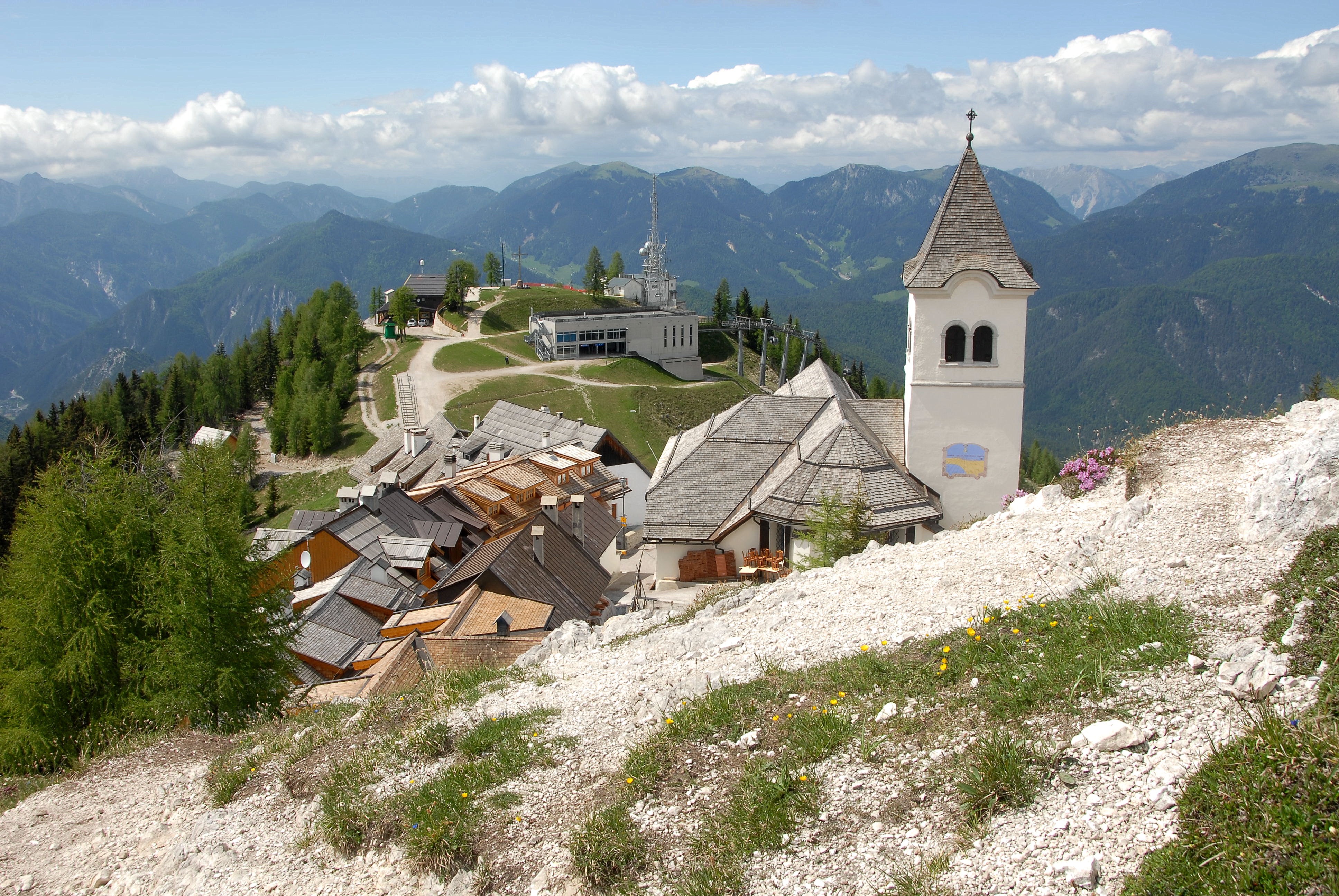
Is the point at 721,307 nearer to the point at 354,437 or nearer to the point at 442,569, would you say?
the point at 354,437

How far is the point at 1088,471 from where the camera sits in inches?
762

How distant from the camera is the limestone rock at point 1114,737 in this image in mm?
8531

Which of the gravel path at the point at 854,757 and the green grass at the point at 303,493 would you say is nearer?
the gravel path at the point at 854,757

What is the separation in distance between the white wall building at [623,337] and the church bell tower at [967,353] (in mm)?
80263

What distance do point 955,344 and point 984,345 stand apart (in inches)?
38.1

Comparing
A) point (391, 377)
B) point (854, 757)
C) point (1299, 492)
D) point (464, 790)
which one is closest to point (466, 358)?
point (391, 377)

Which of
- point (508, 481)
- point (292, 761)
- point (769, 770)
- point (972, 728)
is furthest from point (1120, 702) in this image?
point (508, 481)

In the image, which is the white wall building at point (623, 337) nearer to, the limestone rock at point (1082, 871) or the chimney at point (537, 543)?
the chimney at point (537, 543)

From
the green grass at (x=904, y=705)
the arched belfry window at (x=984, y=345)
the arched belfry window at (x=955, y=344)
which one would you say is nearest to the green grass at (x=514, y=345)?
the arched belfry window at (x=955, y=344)

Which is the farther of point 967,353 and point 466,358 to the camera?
point 466,358

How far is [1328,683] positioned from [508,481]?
42.7 meters

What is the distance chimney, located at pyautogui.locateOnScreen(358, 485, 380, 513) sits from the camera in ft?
136

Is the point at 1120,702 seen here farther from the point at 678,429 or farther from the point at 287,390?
the point at 287,390

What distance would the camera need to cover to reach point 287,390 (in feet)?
350
